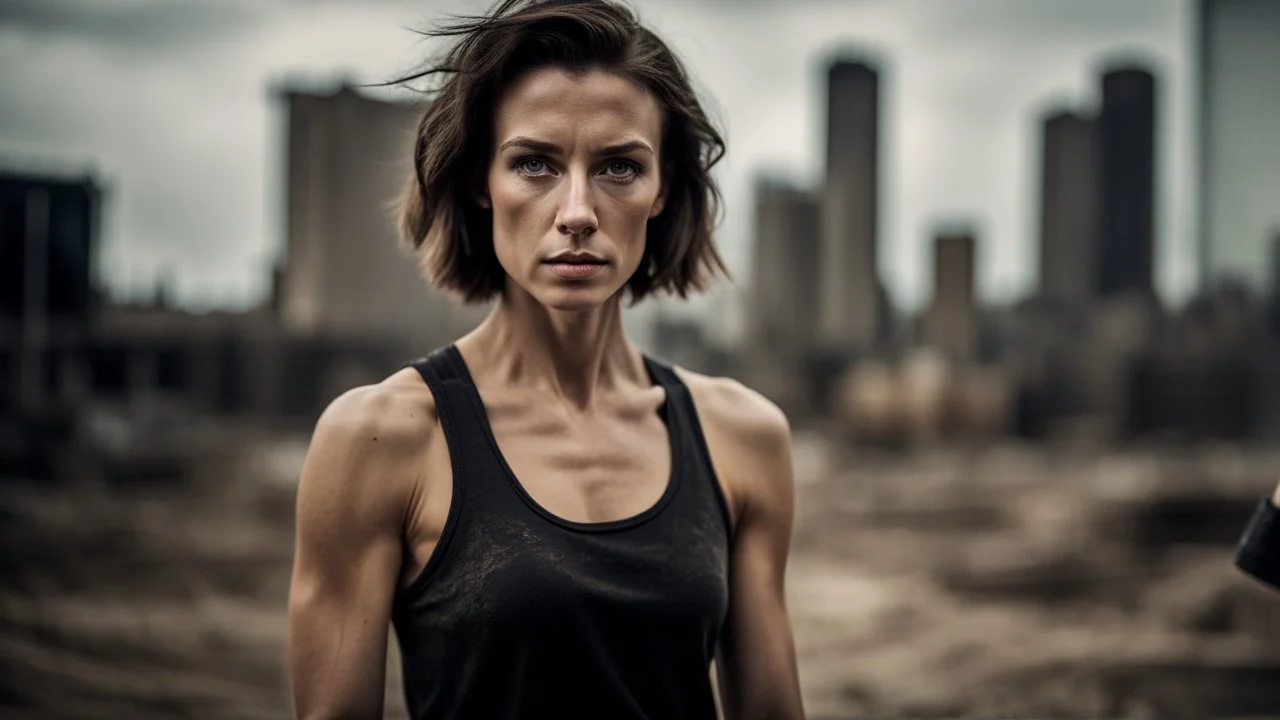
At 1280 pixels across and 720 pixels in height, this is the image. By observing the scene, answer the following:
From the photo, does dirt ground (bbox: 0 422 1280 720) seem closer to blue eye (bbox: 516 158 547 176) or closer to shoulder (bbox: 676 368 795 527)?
shoulder (bbox: 676 368 795 527)

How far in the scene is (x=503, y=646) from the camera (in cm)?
276

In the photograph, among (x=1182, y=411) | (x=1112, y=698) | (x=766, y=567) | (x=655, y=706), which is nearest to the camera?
(x=655, y=706)

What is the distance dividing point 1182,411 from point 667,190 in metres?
161

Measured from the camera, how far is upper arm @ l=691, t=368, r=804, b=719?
3256 millimetres

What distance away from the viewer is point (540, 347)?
10.4 ft

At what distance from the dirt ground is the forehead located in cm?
664

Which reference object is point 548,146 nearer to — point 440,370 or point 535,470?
point 440,370

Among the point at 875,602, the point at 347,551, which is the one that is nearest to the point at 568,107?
the point at 347,551

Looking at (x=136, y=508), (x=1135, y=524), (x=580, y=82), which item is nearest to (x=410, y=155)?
(x=580, y=82)

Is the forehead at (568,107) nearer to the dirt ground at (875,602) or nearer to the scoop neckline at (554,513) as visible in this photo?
the scoop neckline at (554,513)

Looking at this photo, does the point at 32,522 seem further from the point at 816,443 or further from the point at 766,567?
the point at 816,443

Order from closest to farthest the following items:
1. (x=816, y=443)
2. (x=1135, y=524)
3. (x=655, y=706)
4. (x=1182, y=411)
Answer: (x=655, y=706), (x=1135, y=524), (x=816, y=443), (x=1182, y=411)

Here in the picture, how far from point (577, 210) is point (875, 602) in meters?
46.6

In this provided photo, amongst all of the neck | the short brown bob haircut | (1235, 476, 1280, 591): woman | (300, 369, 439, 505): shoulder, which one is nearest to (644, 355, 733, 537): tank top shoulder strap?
the neck
